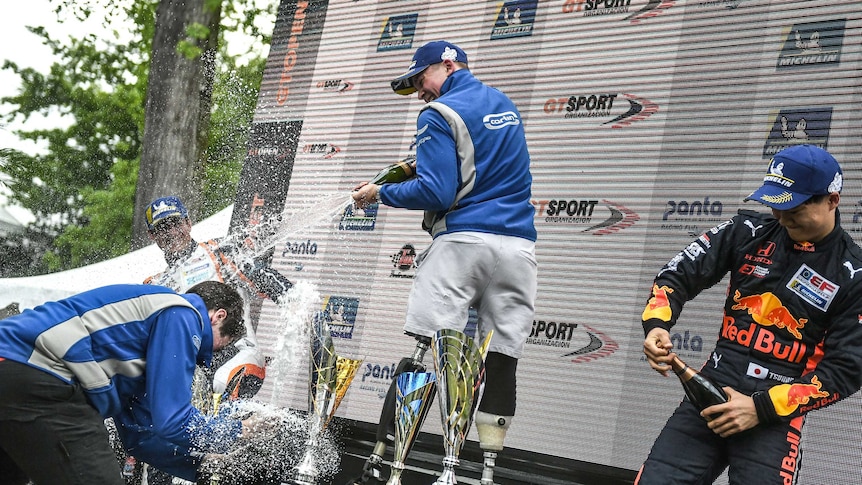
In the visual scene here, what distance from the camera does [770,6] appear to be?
4.65 meters

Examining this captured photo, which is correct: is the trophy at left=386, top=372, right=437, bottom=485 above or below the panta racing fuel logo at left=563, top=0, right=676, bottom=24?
below

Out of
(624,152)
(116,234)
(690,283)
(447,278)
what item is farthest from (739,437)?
(116,234)

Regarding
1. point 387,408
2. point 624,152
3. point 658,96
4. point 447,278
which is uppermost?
point 658,96

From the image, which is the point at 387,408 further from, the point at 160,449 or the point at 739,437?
the point at 739,437

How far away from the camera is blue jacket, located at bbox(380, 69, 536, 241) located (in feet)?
12.0

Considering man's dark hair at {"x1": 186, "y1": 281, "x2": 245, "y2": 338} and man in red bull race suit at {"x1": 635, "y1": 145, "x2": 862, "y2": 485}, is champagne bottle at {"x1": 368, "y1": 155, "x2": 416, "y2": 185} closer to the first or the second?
man's dark hair at {"x1": 186, "y1": 281, "x2": 245, "y2": 338}

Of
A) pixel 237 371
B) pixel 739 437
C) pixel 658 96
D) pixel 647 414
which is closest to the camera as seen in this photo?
pixel 739 437

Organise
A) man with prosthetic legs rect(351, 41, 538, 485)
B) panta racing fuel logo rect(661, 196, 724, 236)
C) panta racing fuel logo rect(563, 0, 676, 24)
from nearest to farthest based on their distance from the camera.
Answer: man with prosthetic legs rect(351, 41, 538, 485)
panta racing fuel logo rect(661, 196, 724, 236)
panta racing fuel logo rect(563, 0, 676, 24)

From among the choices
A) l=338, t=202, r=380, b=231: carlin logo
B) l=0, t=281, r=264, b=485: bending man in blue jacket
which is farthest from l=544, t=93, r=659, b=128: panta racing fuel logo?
l=0, t=281, r=264, b=485: bending man in blue jacket

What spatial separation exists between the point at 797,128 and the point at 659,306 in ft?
6.01

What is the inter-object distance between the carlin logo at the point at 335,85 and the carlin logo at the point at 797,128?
3.38m

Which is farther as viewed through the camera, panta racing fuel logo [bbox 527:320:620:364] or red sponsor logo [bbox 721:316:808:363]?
panta racing fuel logo [bbox 527:320:620:364]

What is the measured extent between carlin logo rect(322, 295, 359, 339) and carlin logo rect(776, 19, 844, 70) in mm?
3166

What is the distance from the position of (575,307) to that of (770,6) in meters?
1.88
